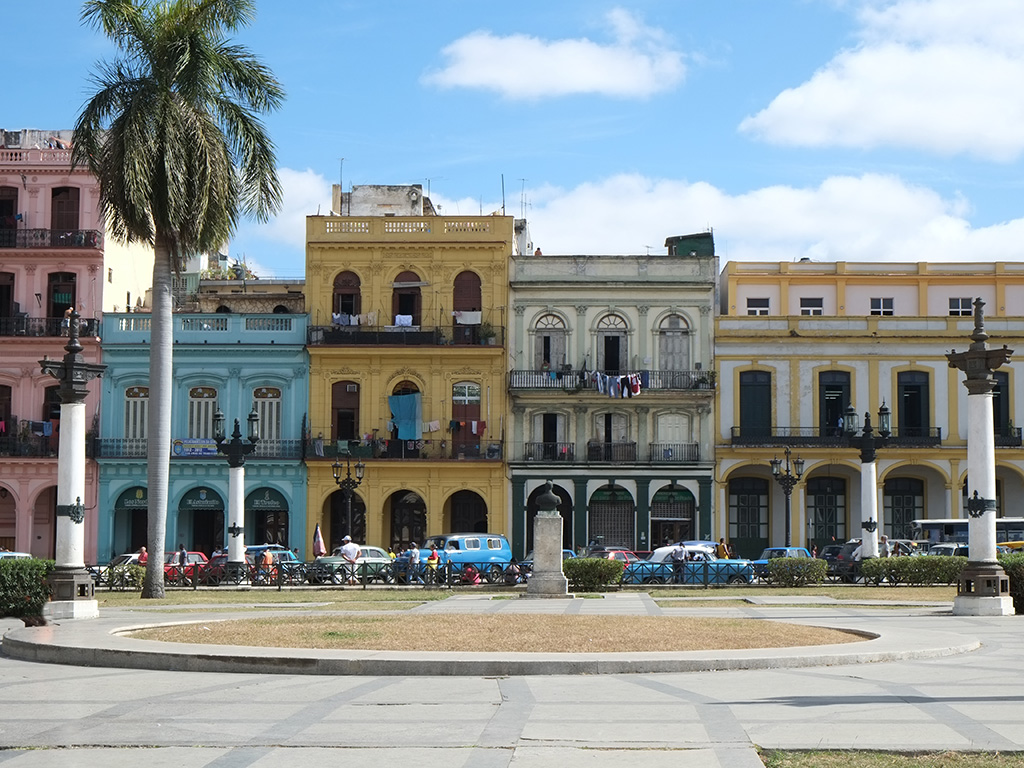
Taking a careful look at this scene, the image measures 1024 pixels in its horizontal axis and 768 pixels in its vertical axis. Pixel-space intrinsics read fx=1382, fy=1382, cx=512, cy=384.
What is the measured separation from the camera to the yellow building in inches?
2020

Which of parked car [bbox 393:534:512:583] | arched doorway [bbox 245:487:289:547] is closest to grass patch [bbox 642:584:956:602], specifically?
parked car [bbox 393:534:512:583]

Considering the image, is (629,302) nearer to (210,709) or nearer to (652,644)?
(652,644)

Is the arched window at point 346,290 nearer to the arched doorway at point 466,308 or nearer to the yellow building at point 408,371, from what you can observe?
the yellow building at point 408,371

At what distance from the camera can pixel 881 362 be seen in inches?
2047

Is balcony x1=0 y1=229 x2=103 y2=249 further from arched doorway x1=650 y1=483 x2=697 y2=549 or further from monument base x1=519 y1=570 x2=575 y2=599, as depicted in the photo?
monument base x1=519 y1=570 x2=575 y2=599

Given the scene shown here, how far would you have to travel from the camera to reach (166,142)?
96.0ft

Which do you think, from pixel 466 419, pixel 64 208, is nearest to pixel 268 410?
pixel 466 419

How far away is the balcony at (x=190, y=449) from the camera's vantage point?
50.9 m

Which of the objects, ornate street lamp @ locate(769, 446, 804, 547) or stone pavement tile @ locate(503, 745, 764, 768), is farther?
ornate street lamp @ locate(769, 446, 804, 547)

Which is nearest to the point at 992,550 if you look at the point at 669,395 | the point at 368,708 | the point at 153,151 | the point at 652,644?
the point at 652,644

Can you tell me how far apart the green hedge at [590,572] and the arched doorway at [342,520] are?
66.1ft

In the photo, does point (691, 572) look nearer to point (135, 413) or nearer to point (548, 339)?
point (548, 339)

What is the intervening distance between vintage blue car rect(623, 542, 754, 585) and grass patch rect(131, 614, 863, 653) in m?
14.4

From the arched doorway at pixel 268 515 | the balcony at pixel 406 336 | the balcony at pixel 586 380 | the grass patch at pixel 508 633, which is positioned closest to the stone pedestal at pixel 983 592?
the grass patch at pixel 508 633
